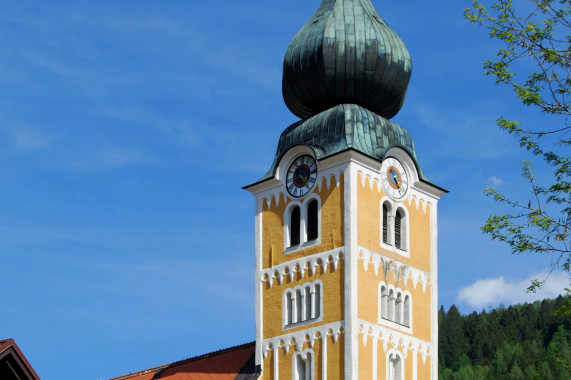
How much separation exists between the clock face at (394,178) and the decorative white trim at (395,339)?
4.45 metres

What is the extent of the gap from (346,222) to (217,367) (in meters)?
7.20

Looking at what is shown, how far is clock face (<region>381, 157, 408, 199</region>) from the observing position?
4222 cm

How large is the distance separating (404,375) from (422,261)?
4046 mm

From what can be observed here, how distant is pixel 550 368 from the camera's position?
107 m

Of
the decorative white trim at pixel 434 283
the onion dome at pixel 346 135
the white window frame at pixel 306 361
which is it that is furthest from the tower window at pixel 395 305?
the onion dome at pixel 346 135

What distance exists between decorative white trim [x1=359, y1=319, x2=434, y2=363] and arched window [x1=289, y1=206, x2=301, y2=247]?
13.3 ft

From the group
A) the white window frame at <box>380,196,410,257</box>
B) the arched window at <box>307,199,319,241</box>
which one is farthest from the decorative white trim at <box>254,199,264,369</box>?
the white window frame at <box>380,196,410,257</box>

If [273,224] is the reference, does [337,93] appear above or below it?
above

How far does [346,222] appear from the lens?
4062cm

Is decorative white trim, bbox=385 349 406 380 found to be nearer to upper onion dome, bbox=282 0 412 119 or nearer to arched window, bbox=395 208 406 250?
arched window, bbox=395 208 406 250

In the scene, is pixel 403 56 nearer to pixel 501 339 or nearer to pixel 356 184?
pixel 356 184

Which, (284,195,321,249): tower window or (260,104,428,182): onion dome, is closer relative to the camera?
(284,195,321,249): tower window

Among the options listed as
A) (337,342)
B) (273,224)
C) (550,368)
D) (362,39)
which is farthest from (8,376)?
(550,368)

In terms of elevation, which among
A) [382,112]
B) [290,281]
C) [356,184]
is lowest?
[290,281]
